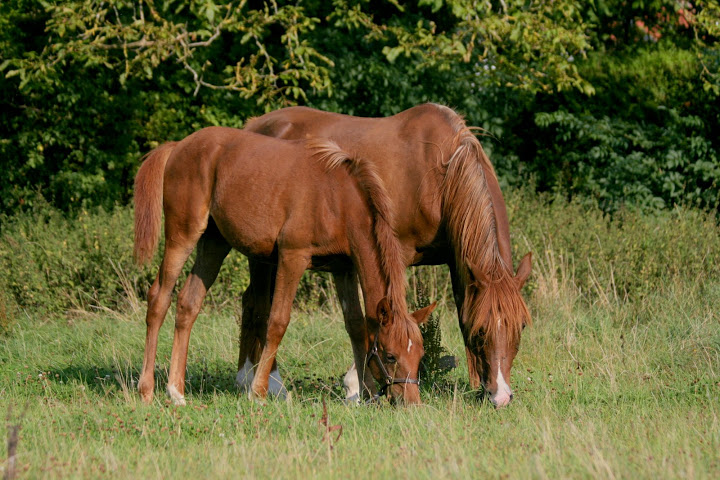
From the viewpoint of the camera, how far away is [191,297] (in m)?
6.37

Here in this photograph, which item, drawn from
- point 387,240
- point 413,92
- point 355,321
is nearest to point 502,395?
point 387,240

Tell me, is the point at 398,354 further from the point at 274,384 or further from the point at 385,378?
the point at 274,384

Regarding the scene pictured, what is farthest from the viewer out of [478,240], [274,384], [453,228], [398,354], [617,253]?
[617,253]

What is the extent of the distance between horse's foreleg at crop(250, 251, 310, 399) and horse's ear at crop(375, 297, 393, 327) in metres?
0.78

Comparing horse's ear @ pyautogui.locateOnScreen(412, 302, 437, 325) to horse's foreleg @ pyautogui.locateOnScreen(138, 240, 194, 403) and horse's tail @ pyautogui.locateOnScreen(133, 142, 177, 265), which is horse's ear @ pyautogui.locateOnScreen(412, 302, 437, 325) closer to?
horse's foreleg @ pyautogui.locateOnScreen(138, 240, 194, 403)

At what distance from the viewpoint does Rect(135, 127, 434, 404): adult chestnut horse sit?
17.0ft

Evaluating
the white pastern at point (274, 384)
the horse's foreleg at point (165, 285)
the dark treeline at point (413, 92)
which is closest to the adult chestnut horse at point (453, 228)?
the white pastern at point (274, 384)

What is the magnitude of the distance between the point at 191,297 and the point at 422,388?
6.16 ft

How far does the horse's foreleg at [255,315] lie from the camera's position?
6770mm

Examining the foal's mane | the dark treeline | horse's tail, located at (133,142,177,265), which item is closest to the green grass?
the foal's mane

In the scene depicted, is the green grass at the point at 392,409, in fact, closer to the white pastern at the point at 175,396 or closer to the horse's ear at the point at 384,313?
the white pastern at the point at 175,396

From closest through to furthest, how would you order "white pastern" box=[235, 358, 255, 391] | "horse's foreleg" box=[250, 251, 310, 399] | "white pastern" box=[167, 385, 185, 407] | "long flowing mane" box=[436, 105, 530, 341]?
"long flowing mane" box=[436, 105, 530, 341], "horse's foreleg" box=[250, 251, 310, 399], "white pastern" box=[167, 385, 185, 407], "white pastern" box=[235, 358, 255, 391]

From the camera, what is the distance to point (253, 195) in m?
5.87

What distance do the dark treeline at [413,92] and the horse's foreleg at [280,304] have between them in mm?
5099
